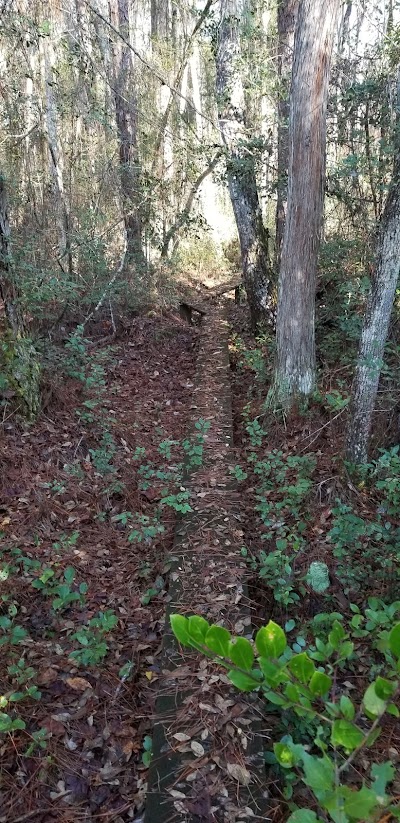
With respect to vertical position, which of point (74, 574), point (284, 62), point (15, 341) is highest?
point (284, 62)

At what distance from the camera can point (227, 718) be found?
2.54 meters

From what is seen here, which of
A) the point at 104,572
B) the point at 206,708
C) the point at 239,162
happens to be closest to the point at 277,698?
the point at 206,708

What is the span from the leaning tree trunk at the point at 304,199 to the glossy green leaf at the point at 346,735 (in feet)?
17.2

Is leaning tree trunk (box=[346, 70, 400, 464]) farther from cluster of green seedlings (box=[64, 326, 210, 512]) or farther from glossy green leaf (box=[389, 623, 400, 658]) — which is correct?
glossy green leaf (box=[389, 623, 400, 658])

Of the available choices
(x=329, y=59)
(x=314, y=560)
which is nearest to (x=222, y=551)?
(x=314, y=560)

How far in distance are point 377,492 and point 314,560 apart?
1.06 meters

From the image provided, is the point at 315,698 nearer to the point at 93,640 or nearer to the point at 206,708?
the point at 206,708

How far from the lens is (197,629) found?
95 cm

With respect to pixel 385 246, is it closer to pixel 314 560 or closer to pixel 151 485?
pixel 314 560

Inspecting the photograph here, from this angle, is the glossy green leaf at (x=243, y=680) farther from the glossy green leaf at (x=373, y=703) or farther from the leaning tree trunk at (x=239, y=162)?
the leaning tree trunk at (x=239, y=162)

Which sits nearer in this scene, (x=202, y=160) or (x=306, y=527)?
(x=306, y=527)

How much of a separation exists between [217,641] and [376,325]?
3.96m

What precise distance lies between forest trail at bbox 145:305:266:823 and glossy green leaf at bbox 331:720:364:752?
171cm

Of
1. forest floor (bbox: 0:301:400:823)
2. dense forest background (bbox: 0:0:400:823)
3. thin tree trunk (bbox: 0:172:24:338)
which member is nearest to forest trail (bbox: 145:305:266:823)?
dense forest background (bbox: 0:0:400:823)
